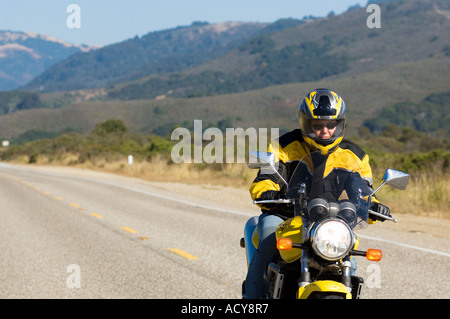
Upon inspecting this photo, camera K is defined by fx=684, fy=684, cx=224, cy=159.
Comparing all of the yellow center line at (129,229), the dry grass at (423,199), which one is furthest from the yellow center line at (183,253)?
the dry grass at (423,199)

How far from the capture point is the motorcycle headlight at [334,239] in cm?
386

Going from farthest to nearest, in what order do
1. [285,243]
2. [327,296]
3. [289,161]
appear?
[289,161], [285,243], [327,296]

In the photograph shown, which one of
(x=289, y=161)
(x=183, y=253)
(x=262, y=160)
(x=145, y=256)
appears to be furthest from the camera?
(x=183, y=253)

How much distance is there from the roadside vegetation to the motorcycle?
10315mm

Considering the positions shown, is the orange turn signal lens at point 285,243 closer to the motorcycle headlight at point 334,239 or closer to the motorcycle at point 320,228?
the motorcycle at point 320,228

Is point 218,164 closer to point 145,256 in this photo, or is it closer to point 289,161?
point 145,256

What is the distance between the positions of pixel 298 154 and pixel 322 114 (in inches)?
20.6

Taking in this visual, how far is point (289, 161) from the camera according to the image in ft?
16.1

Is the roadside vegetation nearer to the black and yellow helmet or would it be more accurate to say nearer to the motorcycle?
the black and yellow helmet

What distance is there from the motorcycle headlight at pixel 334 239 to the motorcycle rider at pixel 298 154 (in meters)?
0.54

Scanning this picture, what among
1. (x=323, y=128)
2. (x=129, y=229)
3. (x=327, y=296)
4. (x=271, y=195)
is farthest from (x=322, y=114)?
(x=129, y=229)

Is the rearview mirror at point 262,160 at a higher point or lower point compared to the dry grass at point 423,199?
higher

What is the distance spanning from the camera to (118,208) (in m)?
15.9
